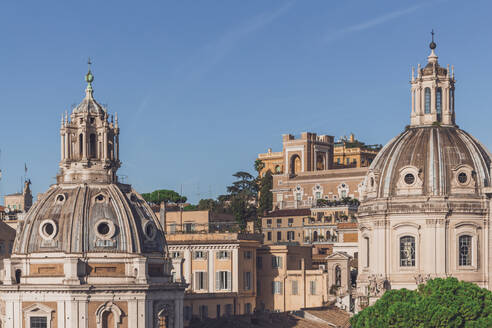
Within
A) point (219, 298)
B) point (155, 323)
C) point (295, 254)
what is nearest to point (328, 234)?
point (295, 254)

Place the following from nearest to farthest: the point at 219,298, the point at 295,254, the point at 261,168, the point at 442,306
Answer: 1. the point at 442,306
2. the point at 219,298
3. the point at 295,254
4. the point at 261,168

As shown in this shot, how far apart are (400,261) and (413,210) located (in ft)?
13.0

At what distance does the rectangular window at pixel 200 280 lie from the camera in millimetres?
108312

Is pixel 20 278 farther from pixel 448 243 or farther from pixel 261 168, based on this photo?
pixel 261 168

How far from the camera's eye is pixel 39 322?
3278 inches

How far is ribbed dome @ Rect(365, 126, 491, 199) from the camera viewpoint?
95.0m

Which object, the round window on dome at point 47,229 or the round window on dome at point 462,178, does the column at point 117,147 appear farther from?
the round window on dome at point 462,178

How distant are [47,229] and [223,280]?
2629cm

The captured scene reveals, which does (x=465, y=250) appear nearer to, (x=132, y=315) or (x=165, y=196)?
(x=132, y=315)

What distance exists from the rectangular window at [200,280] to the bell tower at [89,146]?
21152mm

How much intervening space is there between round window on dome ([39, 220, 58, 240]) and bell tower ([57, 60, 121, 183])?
13.9 feet

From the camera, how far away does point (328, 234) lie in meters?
127

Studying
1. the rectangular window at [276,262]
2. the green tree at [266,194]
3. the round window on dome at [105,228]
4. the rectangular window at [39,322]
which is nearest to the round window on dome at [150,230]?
the round window on dome at [105,228]

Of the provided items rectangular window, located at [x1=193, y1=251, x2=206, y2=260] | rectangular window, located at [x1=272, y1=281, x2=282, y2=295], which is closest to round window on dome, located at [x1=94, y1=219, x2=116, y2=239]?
rectangular window, located at [x1=193, y1=251, x2=206, y2=260]
